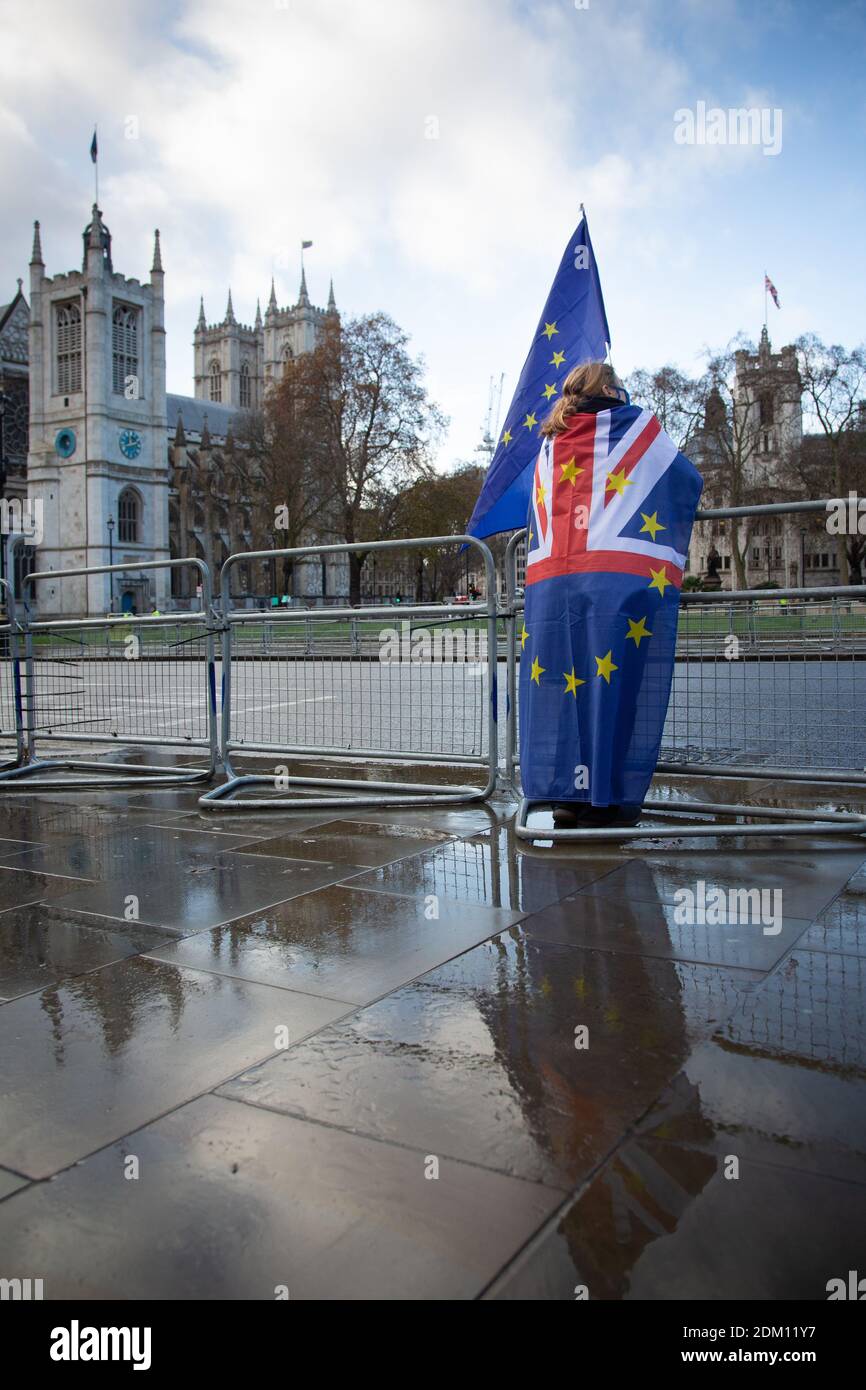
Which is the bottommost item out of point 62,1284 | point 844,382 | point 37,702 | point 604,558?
point 62,1284

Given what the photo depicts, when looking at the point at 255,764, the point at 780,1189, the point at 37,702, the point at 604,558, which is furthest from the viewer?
the point at 37,702

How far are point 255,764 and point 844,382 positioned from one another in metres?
54.7

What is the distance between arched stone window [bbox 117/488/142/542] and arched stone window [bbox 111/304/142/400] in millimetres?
Result: 8045

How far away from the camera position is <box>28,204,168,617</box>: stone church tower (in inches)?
3246

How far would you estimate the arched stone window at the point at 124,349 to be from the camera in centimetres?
8438

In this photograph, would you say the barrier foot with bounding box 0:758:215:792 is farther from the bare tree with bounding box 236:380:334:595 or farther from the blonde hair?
the bare tree with bounding box 236:380:334:595

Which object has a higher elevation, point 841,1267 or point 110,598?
point 110,598

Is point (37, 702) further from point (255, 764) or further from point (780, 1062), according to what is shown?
point (780, 1062)

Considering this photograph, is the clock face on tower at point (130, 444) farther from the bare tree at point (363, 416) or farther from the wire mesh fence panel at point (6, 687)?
the wire mesh fence panel at point (6, 687)

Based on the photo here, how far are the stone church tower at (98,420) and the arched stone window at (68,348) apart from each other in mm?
82

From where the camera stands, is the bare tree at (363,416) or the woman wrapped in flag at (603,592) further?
the bare tree at (363,416)

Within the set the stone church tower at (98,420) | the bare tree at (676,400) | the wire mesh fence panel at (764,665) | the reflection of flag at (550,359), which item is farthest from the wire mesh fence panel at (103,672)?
the stone church tower at (98,420)

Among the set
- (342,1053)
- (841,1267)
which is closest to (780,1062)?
(841,1267)
